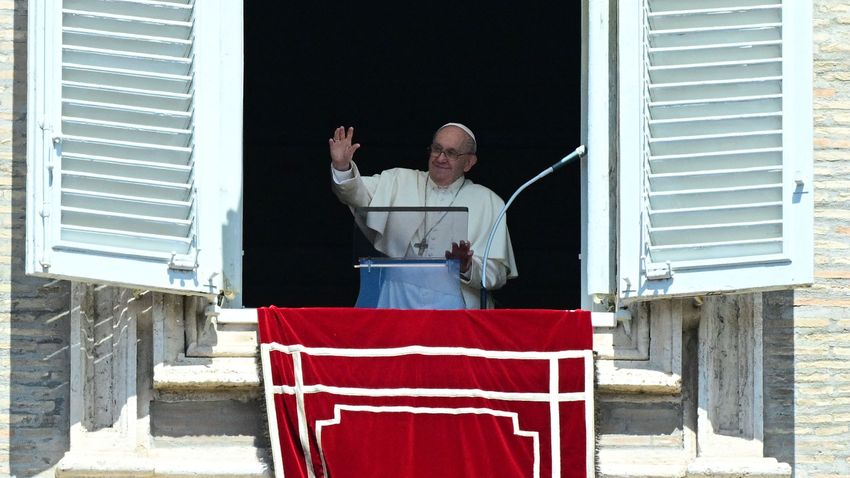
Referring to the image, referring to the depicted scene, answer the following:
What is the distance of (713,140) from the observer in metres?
9.10

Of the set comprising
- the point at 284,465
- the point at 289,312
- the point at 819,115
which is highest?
the point at 819,115

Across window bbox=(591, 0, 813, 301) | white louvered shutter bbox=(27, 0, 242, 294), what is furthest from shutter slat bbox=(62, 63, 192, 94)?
window bbox=(591, 0, 813, 301)

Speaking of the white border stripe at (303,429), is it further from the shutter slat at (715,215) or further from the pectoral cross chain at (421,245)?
the shutter slat at (715,215)

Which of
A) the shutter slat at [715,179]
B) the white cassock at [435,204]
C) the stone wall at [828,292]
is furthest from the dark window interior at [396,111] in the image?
the shutter slat at [715,179]

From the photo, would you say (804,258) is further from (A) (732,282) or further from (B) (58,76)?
(B) (58,76)

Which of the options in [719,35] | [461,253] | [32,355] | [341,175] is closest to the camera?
[719,35]

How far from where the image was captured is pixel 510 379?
9102mm

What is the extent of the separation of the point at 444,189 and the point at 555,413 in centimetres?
192

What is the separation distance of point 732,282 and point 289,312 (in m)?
1.61

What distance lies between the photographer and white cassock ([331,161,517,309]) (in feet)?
32.8

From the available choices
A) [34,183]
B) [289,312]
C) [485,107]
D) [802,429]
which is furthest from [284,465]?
[485,107]

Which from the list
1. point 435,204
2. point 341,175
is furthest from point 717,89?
point 435,204

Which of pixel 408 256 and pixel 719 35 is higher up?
pixel 719 35

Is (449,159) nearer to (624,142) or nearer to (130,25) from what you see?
(624,142)
